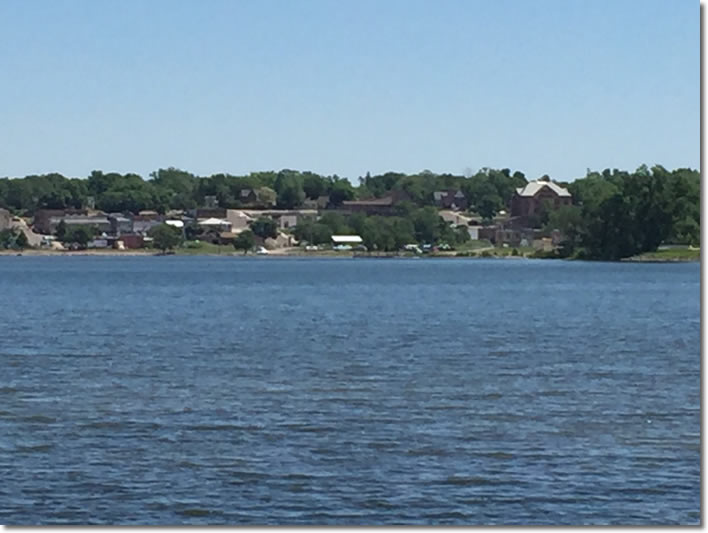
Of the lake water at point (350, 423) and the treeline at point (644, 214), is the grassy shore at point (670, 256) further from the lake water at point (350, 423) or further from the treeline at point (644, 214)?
the lake water at point (350, 423)

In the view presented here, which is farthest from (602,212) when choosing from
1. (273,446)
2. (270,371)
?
→ (273,446)

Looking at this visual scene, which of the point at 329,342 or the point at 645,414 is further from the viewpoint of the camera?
the point at 329,342

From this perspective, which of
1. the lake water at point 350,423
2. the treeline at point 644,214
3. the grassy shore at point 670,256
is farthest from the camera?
the grassy shore at point 670,256

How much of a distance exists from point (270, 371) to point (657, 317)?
32.7m

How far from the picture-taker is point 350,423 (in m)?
30.2

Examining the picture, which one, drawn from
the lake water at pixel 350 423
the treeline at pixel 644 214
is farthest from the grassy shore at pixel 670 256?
the lake water at pixel 350 423

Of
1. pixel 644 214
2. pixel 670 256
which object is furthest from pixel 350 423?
pixel 670 256

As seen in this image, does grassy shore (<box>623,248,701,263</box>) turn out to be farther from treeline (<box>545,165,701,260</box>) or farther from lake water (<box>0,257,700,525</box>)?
lake water (<box>0,257,700,525</box>)

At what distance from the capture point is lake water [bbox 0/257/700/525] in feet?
74.4

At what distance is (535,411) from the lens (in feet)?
105

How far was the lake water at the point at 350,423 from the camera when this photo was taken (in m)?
22.7

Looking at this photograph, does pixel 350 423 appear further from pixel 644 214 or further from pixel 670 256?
pixel 670 256

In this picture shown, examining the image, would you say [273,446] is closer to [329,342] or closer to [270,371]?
[270,371]

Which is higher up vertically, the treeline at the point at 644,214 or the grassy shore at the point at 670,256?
the treeline at the point at 644,214
